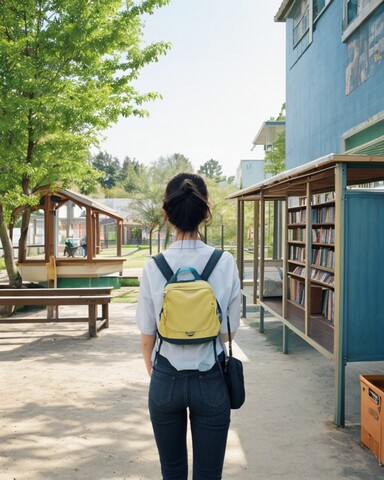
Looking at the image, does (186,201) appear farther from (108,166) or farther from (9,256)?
(108,166)

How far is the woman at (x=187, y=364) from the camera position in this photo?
85.8 inches

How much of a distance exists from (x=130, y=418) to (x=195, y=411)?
2.94 meters

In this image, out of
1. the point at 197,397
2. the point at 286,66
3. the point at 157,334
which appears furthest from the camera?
the point at 286,66

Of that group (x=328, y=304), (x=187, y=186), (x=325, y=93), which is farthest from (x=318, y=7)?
(x=187, y=186)

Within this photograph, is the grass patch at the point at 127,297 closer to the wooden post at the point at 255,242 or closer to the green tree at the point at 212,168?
the wooden post at the point at 255,242

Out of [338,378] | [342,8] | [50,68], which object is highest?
[342,8]

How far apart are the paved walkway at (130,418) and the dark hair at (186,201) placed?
2.23 metres

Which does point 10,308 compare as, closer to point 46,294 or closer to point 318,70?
point 46,294

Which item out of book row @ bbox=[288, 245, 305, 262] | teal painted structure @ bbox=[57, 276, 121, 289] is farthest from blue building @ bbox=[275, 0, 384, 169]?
teal painted structure @ bbox=[57, 276, 121, 289]

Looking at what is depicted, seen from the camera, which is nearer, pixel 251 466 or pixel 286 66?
pixel 251 466

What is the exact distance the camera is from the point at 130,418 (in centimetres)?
489

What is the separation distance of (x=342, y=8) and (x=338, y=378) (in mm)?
8144

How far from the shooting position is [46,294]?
9672 mm

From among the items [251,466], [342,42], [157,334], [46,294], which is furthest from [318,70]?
[157,334]
